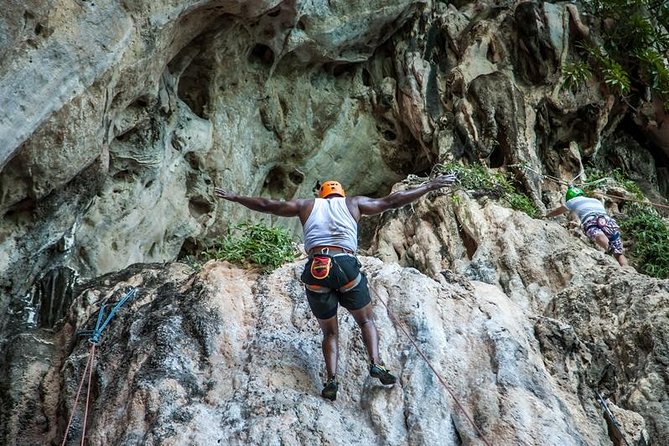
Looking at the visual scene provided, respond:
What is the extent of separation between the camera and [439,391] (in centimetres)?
618

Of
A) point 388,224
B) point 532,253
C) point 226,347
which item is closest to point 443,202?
point 388,224

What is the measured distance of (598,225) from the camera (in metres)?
10.7

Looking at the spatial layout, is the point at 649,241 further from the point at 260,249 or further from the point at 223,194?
the point at 223,194

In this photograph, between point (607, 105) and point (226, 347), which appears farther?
point (607, 105)

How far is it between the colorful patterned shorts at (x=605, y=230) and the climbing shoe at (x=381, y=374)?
5.77 metres

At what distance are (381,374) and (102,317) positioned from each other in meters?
3.37

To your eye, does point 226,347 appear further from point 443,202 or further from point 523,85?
point 523,85

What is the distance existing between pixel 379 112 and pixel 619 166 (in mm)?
5471

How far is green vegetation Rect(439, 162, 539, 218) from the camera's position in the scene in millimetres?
12055

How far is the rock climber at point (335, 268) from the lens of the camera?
6121 millimetres

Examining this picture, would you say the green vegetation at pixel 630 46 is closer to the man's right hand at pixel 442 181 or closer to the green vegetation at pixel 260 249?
the green vegetation at pixel 260 249

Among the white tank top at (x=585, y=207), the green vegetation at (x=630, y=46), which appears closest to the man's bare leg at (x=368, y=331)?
the white tank top at (x=585, y=207)

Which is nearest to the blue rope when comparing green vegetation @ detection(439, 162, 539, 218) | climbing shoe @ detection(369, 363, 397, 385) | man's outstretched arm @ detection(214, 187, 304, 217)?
man's outstretched arm @ detection(214, 187, 304, 217)

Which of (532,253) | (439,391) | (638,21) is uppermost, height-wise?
(638,21)
